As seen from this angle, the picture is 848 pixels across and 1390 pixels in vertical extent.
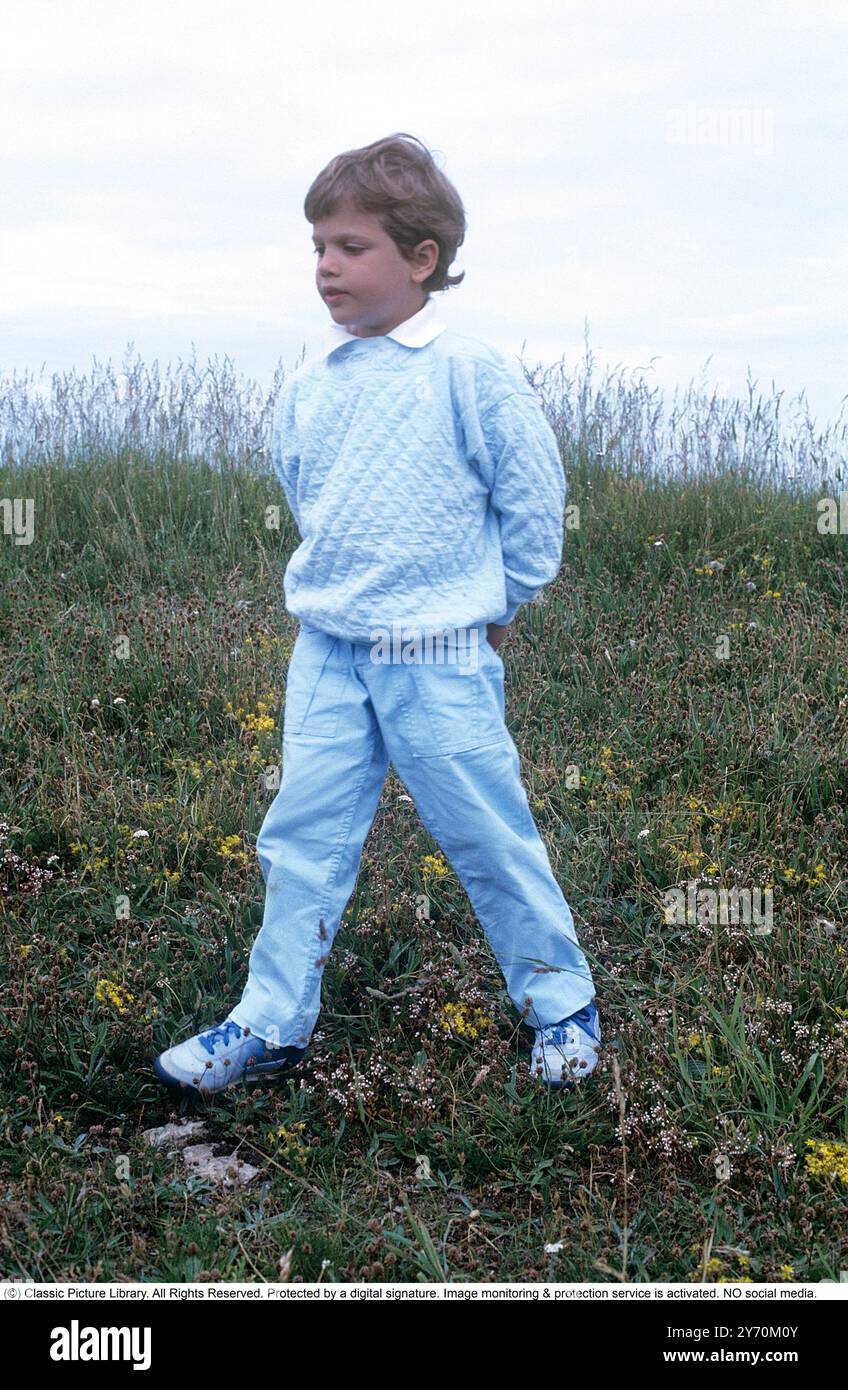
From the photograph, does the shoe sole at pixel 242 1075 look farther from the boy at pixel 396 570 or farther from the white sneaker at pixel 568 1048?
the white sneaker at pixel 568 1048

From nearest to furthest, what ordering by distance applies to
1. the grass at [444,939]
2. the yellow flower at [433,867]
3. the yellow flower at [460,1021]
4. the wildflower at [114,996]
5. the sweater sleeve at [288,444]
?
1. the grass at [444,939]
2. the sweater sleeve at [288,444]
3. the yellow flower at [460,1021]
4. the wildflower at [114,996]
5. the yellow flower at [433,867]

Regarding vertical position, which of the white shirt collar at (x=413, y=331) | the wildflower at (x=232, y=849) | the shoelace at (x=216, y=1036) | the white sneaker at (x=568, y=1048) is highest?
the white shirt collar at (x=413, y=331)

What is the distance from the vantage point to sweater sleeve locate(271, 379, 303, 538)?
285 cm

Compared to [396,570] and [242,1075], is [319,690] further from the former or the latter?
[242,1075]

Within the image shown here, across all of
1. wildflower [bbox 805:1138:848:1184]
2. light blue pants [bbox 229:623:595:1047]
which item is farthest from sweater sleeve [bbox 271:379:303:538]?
wildflower [bbox 805:1138:848:1184]

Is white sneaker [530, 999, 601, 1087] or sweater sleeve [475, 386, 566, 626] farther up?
sweater sleeve [475, 386, 566, 626]

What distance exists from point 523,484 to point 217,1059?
152 cm

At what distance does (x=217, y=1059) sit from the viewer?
2.91 m

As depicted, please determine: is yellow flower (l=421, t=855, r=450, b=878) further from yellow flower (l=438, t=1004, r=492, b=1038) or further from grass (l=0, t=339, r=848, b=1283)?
yellow flower (l=438, t=1004, r=492, b=1038)

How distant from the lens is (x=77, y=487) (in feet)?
22.5

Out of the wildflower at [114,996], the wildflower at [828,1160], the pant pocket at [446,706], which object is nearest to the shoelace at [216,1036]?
the wildflower at [114,996]

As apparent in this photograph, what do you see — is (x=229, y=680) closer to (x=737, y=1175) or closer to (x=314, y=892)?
(x=314, y=892)

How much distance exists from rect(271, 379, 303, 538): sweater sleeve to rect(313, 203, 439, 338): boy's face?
0.84 feet

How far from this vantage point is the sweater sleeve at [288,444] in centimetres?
285
